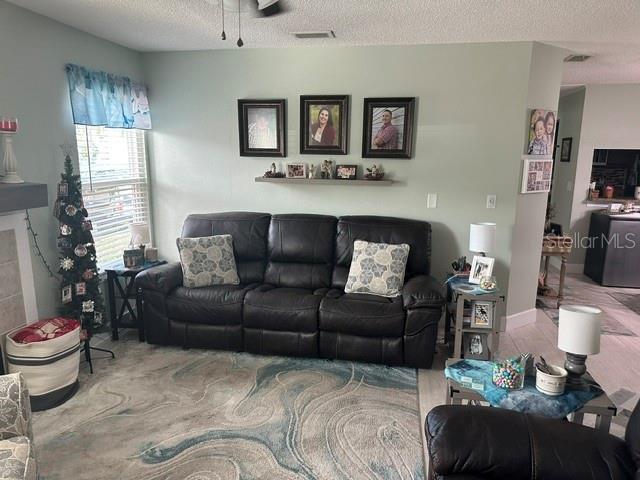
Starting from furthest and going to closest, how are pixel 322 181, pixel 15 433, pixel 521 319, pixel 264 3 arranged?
pixel 521 319 < pixel 322 181 < pixel 264 3 < pixel 15 433

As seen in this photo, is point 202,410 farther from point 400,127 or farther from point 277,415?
point 400,127

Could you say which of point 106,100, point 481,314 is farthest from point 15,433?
point 481,314

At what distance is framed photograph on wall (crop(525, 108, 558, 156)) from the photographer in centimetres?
391

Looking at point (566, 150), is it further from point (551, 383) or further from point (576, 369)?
point (551, 383)

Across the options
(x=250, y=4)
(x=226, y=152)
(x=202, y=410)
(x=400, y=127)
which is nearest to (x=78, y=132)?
(x=226, y=152)

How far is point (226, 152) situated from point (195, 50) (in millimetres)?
965

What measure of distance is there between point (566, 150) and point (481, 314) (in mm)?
4203

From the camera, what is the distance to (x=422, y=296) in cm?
330

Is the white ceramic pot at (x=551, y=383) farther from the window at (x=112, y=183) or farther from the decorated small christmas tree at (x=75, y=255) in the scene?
the window at (x=112, y=183)

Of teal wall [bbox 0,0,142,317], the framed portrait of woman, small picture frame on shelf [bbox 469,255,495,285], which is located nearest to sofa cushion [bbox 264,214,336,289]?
the framed portrait of woman

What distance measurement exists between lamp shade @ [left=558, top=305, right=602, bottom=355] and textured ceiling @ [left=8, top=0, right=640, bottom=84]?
1887mm

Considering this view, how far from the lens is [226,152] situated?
4375 millimetres

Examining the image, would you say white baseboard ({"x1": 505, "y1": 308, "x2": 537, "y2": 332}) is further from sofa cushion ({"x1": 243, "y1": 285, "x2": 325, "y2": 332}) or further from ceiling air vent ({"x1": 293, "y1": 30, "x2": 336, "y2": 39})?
ceiling air vent ({"x1": 293, "y1": 30, "x2": 336, "y2": 39})

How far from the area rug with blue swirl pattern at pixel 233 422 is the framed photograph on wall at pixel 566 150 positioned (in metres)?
4.61
